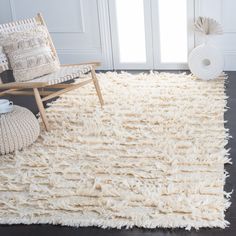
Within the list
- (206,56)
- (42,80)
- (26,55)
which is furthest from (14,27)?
(206,56)

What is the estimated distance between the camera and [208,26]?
3.94m

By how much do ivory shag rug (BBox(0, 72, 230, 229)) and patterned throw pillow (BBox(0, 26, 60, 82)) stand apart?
12.2 inches

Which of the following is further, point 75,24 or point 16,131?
point 75,24

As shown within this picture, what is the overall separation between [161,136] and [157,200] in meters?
0.75

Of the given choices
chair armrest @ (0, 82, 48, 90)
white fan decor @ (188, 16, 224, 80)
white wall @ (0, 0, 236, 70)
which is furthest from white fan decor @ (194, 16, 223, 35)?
chair armrest @ (0, 82, 48, 90)

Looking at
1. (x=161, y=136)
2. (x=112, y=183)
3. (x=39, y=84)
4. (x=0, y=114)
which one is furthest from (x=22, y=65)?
(x=112, y=183)

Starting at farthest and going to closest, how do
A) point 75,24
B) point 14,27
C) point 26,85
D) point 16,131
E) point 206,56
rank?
point 75,24 → point 206,56 → point 14,27 → point 26,85 → point 16,131

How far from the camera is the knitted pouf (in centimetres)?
276

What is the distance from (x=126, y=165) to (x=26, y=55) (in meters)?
1.25

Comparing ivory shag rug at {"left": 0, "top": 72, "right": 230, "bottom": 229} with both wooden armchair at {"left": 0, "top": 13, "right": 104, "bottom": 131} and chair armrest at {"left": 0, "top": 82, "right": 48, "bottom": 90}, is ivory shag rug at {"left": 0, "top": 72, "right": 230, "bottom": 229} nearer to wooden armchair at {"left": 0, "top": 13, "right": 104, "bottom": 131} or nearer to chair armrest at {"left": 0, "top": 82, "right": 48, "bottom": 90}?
wooden armchair at {"left": 0, "top": 13, "right": 104, "bottom": 131}

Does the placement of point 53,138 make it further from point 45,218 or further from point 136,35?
point 136,35

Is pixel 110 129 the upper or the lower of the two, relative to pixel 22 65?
lower

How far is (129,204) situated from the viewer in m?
2.18

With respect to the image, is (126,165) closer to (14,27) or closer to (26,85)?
(26,85)
